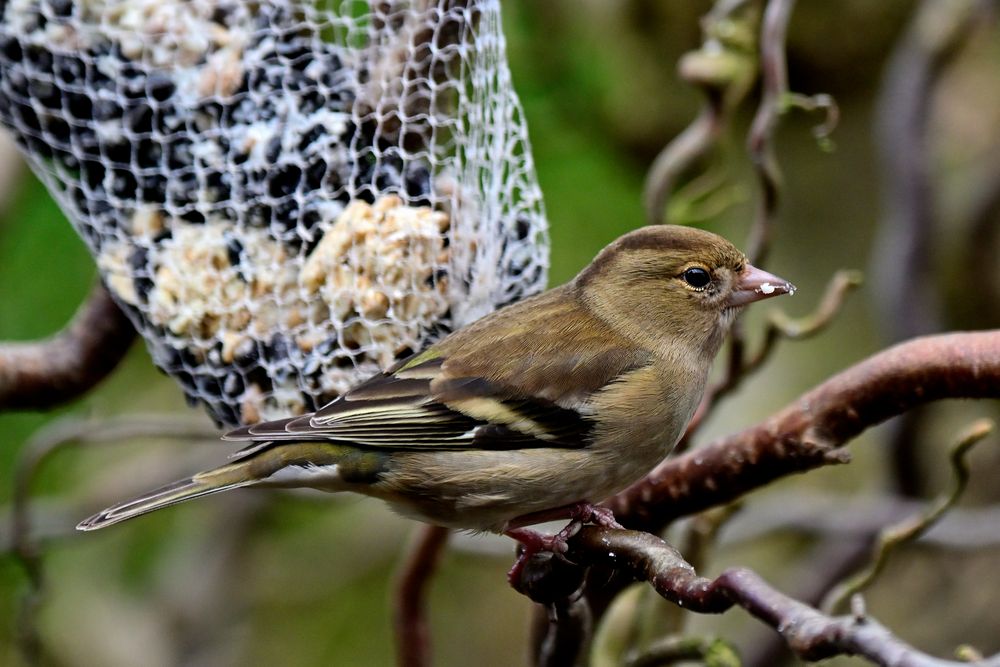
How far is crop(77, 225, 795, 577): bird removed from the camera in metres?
2.91

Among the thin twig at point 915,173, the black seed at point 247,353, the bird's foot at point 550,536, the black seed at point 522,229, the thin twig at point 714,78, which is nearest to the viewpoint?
the bird's foot at point 550,536

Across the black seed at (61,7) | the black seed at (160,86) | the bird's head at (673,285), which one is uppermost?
the black seed at (61,7)

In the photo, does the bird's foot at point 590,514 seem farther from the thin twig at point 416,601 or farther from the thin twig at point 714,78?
the thin twig at point 714,78

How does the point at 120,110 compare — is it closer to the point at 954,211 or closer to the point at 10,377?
the point at 10,377

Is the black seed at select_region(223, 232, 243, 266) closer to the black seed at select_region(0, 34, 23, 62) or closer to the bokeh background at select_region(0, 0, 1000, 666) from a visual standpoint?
the black seed at select_region(0, 34, 23, 62)

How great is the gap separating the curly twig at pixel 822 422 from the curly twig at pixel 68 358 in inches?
57.6

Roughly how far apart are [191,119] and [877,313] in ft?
8.95

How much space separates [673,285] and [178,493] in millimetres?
1373

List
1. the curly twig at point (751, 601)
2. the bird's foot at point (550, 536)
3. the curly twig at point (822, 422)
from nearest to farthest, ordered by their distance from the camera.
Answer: the curly twig at point (751, 601) < the curly twig at point (822, 422) < the bird's foot at point (550, 536)

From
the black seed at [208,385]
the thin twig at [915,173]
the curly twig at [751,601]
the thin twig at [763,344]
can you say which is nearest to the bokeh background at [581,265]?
the thin twig at [915,173]

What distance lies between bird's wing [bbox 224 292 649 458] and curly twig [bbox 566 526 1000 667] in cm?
57

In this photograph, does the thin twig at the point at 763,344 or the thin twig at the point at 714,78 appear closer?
the thin twig at the point at 763,344

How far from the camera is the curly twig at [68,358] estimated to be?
132 inches

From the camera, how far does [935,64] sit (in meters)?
4.38
